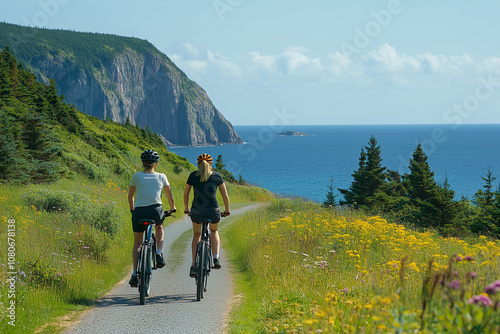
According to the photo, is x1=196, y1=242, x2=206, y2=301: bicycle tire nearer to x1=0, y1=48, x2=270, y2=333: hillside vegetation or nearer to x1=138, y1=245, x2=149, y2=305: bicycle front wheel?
x1=138, y1=245, x2=149, y2=305: bicycle front wheel

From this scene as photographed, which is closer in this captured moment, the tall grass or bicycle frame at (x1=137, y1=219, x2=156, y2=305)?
the tall grass

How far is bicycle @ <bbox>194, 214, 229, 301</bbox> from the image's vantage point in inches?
290

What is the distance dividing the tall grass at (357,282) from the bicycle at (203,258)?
31.7 inches

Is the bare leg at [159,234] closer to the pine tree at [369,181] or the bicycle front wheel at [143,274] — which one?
the bicycle front wheel at [143,274]

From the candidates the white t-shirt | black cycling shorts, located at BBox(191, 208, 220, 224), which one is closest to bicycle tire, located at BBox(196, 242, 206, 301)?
black cycling shorts, located at BBox(191, 208, 220, 224)

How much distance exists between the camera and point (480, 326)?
2859 millimetres

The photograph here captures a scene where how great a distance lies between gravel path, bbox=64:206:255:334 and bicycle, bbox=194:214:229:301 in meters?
0.26

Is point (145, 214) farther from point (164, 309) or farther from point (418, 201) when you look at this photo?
point (418, 201)

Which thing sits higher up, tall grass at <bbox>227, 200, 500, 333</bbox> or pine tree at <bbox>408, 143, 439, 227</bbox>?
tall grass at <bbox>227, 200, 500, 333</bbox>

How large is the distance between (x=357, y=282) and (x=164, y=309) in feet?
9.54

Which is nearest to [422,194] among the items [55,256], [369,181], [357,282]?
[369,181]

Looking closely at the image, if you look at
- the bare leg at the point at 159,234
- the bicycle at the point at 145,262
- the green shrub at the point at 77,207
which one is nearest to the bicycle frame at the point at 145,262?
the bicycle at the point at 145,262

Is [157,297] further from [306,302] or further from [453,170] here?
[453,170]

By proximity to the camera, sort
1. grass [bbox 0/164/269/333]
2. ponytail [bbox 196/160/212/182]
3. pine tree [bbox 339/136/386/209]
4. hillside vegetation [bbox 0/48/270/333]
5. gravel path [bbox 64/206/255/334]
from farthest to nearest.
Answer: pine tree [bbox 339/136/386/209]
ponytail [bbox 196/160/212/182]
hillside vegetation [bbox 0/48/270/333]
grass [bbox 0/164/269/333]
gravel path [bbox 64/206/255/334]
